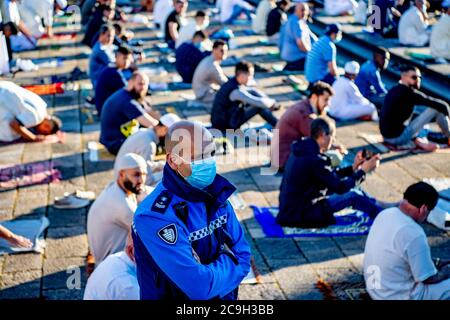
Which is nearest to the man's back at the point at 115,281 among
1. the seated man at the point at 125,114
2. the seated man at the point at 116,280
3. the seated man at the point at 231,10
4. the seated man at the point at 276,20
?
the seated man at the point at 116,280

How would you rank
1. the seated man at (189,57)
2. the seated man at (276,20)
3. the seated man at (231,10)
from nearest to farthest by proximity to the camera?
the seated man at (189,57)
the seated man at (276,20)
the seated man at (231,10)

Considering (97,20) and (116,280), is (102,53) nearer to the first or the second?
(97,20)

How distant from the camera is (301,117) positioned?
827cm

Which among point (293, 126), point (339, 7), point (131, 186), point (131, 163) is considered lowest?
point (339, 7)

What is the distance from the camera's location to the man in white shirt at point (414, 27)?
1493 cm

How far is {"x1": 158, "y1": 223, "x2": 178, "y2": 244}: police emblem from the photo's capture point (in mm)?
3312

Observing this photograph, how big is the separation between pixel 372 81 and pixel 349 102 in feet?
2.67

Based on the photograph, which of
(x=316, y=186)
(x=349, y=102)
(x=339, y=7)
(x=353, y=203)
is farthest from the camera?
(x=339, y=7)

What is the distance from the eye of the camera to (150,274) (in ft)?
11.3

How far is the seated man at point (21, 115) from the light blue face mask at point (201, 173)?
597 centimetres

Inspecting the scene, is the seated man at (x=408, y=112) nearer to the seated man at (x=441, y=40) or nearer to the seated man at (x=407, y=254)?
the seated man at (x=407, y=254)

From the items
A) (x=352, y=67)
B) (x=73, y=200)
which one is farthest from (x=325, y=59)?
(x=73, y=200)
